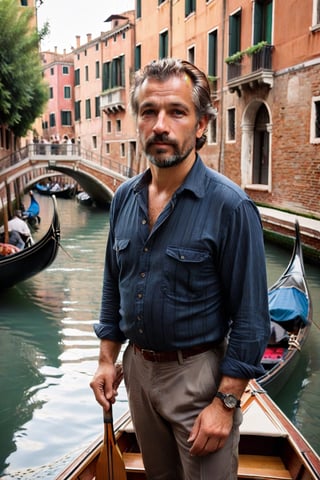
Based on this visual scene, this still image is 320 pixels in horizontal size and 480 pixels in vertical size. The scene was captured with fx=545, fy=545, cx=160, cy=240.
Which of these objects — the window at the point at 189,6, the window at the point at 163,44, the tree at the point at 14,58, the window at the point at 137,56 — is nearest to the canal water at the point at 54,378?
the tree at the point at 14,58

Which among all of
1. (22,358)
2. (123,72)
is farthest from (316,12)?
(123,72)

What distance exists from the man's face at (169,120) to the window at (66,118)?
22258 mm

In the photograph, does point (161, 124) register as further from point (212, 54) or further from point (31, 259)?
point (212, 54)

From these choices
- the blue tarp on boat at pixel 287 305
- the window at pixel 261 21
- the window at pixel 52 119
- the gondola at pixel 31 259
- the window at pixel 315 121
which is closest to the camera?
the blue tarp on boat at pixel 287 305

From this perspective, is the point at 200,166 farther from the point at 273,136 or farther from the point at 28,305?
the point at 273,136

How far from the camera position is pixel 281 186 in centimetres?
712

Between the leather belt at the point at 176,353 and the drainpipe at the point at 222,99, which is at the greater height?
the drainpipe at the point at 222,99

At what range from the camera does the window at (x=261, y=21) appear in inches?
290

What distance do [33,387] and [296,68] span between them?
521cm

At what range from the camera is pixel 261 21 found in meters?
7.54

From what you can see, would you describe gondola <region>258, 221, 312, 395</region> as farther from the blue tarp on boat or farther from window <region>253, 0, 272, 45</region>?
window <region>253, 0, 272, 45</region>

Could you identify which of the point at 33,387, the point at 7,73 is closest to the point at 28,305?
the point at 33,387

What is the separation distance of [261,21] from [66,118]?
1583cm

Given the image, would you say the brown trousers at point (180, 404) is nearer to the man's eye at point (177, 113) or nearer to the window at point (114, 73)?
the man's eye at point (177, 113)
